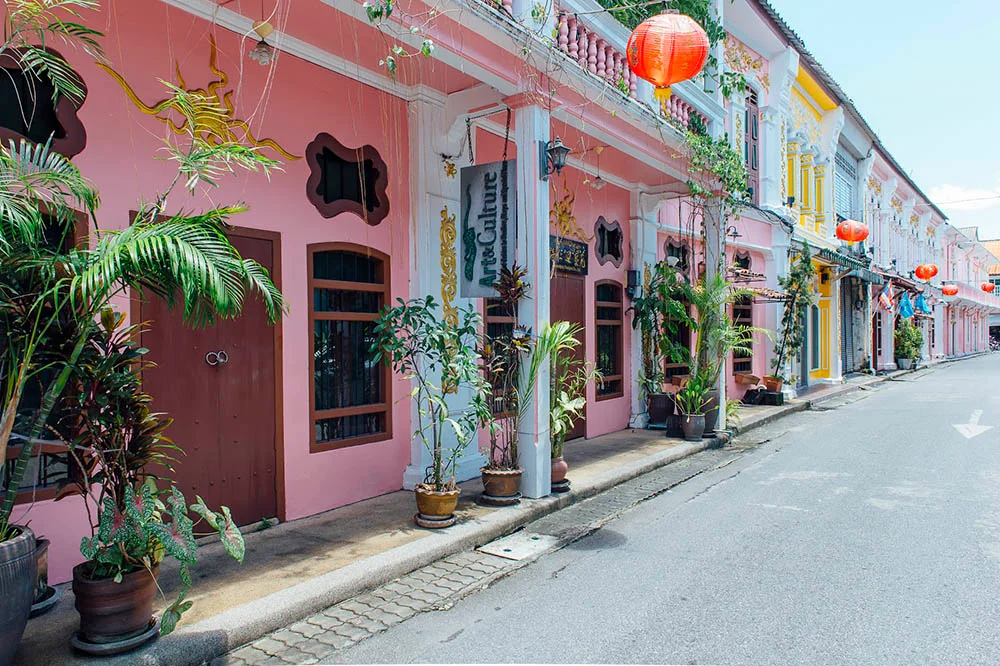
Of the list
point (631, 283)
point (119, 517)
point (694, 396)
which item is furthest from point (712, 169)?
point (119, 517)

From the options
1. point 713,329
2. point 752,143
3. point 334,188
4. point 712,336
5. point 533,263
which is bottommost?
point 712,336

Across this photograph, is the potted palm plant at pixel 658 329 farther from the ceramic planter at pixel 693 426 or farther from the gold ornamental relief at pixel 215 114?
the gold ornamental relief at pixel 215 114

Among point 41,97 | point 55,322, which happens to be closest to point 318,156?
point 41,97

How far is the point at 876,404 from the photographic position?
51.7 ft

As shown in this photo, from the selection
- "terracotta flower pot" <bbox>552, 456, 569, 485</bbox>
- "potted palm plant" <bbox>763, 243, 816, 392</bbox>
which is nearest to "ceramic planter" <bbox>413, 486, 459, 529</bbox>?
"terracotta flower pot" <bbox>552, 456, 569, 485</bbox>

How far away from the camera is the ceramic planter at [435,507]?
5570 millimetres

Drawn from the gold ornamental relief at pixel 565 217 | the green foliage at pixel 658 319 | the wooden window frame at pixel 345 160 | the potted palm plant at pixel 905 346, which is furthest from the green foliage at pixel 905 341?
the wooden window frame at pixel 345 160

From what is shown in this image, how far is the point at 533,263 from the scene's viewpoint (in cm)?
642

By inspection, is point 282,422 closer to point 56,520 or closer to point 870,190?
point 56,520

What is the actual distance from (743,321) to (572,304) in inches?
A: 287

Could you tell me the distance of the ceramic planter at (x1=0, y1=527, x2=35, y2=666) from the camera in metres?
3.01

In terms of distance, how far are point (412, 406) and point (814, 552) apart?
150 inches

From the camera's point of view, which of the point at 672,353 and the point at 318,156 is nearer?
the point at 318,156

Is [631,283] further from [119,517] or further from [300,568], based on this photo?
[119,517]
